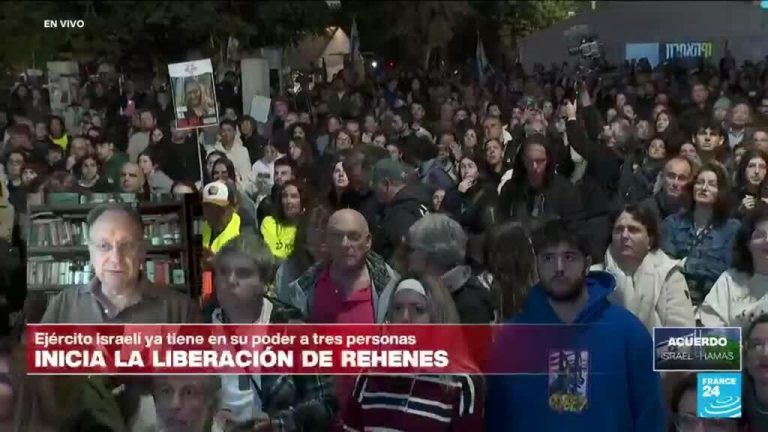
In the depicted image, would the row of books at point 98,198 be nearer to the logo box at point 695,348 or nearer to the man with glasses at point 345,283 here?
the man with glasses at point 345,283

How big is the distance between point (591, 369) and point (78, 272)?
4.38 feet

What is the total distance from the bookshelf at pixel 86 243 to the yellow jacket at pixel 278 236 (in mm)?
187

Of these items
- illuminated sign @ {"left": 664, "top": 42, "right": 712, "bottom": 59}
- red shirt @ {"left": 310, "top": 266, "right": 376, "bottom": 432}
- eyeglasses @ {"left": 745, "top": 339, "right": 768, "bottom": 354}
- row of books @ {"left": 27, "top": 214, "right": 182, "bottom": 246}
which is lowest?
eyeglasses @ {"left": 745, "top": 339, "right": 768, "bottom": 354}

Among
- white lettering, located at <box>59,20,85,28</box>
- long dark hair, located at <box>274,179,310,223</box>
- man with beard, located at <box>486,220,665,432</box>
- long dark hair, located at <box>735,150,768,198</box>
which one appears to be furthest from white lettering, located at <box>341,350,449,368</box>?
white lettering, located at <box>59,20,85,28</box>

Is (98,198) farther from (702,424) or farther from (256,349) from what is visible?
(702,424)

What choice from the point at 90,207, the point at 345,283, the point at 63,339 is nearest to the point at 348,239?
the point at 345,283

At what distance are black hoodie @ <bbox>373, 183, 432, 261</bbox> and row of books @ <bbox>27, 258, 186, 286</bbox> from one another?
518 millimetres

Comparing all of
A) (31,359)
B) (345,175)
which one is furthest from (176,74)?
(31,359)

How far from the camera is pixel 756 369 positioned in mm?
3775

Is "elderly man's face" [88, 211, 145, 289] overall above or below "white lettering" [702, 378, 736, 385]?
above

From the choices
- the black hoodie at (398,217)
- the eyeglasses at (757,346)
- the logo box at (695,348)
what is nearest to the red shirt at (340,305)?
the black hoodie at (398,217)

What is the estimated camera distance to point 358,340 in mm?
3766

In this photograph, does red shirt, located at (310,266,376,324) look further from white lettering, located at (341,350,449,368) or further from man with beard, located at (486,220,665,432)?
man with beard, located at (486,220,665,432)

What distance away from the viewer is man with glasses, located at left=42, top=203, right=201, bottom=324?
3736mm
